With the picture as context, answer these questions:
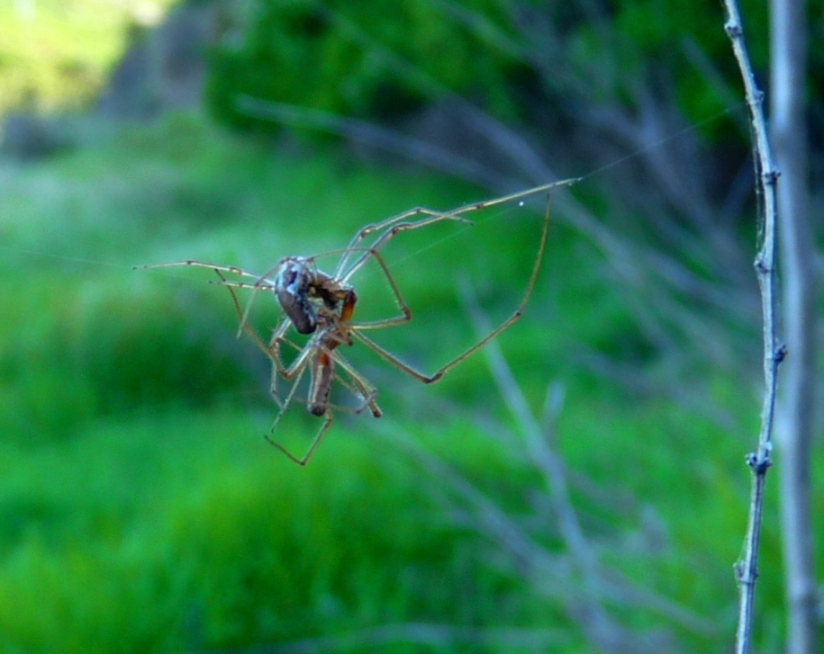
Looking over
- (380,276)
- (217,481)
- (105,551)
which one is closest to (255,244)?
(380,276)

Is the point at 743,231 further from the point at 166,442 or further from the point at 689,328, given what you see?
the point at 689,328

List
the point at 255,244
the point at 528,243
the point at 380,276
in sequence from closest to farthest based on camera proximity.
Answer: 1. the point at 380,276
2. the point at 255,244
3. the point at 528,243

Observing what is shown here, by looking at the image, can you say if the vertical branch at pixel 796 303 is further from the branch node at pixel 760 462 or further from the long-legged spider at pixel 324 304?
the branch node at pixel 760 462

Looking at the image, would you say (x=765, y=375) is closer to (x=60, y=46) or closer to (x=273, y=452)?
(x=273, y=452)

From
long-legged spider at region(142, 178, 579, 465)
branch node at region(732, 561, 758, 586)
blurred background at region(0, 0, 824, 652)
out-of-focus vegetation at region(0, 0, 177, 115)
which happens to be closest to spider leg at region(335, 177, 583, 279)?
long-legged spider at region(142, 178, 579, 465)

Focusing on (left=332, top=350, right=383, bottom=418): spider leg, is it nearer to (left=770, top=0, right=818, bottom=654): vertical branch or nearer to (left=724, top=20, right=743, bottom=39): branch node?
(left=724, top=20, right=743, bottom=39): branch node

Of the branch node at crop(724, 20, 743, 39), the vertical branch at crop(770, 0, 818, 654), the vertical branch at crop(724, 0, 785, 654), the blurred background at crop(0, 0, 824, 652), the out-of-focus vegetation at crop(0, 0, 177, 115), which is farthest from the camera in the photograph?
the out-of-focus vegetation at crop(0, 0, 177, 115)

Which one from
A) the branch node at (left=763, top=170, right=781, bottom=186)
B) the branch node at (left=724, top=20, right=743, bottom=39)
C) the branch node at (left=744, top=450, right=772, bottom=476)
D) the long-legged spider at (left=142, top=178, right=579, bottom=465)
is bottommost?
the branch node at (left=744, top=450, right=772, bottom=476)
